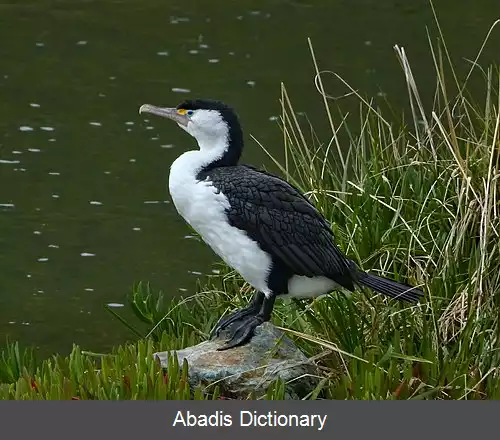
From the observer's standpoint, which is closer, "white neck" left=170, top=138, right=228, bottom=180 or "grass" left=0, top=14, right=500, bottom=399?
"white neck" left=170, top=138, right=228, bottom=180

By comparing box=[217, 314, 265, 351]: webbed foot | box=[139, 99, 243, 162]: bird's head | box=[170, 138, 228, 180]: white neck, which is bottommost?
box=[217, 314, 265, 351]: webbed foot

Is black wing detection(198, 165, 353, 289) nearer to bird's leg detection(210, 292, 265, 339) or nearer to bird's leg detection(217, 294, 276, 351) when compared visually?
bird's leg detection(217, 294, 276, 351)

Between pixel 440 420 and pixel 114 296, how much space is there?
4.16m

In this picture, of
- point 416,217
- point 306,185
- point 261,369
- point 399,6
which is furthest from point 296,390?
point 399,6

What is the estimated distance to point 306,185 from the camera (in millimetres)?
7367

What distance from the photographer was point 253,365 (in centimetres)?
540

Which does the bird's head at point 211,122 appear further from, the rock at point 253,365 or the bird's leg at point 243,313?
the rock at point 253,365

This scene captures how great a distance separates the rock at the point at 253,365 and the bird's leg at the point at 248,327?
0.04 metres

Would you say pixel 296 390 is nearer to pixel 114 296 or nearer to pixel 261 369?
pixel 261 369

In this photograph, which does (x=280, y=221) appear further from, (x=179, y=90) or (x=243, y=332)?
(x=179, y=90)

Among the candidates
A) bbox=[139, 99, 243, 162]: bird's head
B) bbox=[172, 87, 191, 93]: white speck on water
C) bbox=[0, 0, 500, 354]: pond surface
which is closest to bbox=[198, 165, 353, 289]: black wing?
bbox=[139, 99, 243, 162]: bird's head

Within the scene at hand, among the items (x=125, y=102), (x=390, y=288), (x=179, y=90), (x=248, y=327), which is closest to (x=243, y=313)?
(x=248, y=327)

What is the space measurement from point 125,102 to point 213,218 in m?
7.60

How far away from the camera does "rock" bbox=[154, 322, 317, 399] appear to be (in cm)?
534
